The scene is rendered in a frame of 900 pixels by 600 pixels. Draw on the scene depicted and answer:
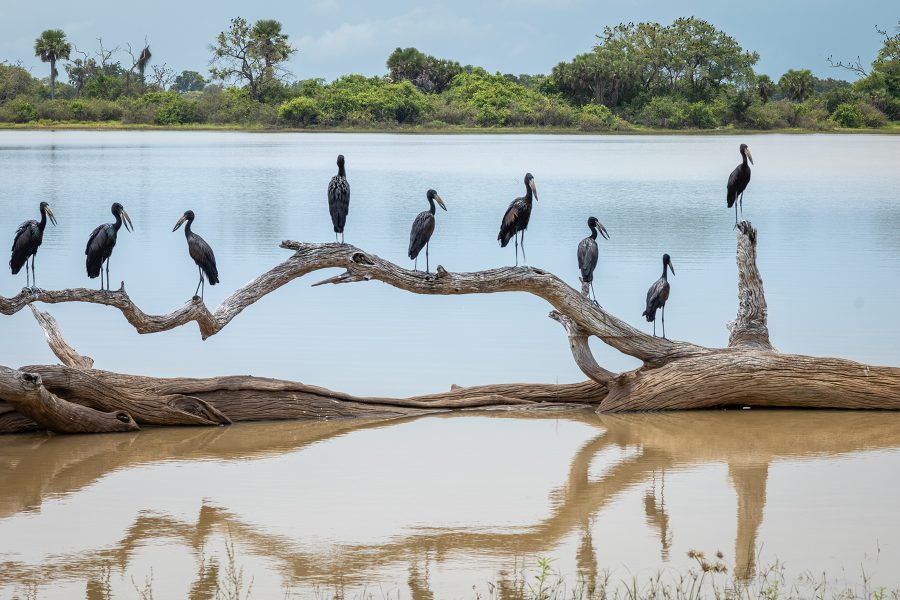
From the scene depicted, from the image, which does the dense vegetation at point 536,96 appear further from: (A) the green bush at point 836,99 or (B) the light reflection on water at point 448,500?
(B) the light reflection on water at point 448,500

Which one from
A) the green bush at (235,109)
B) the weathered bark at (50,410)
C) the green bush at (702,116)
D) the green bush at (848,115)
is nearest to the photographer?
the weathered bark at (50,410)

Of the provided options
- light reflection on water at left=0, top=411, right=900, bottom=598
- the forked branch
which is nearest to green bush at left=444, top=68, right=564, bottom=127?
the forked branch

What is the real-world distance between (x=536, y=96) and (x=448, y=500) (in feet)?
206

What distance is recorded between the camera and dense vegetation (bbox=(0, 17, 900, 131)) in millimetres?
68375

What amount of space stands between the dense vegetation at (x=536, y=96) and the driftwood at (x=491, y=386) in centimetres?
5788

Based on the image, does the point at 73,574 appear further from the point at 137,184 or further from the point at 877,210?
Answer: the point at 137,184

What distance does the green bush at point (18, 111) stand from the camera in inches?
2783

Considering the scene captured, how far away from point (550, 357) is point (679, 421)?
2.78 meters

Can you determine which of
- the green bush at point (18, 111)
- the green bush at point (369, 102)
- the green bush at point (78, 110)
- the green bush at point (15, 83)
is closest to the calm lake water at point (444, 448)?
the green bush at point (369, 102)

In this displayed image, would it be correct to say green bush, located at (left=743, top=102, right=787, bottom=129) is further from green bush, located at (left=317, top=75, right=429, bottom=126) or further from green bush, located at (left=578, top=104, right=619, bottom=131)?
green bush, located at (left=317, top=75, right=429, bottom=126)

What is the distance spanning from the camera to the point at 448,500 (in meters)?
7.28

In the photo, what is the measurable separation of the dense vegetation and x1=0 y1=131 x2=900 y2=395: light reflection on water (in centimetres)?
1975

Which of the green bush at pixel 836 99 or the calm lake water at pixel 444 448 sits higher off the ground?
the green bush at pixel 836 99

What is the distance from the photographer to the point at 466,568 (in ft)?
19.9
